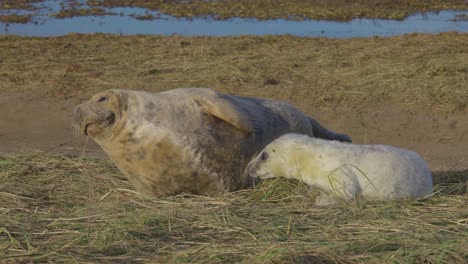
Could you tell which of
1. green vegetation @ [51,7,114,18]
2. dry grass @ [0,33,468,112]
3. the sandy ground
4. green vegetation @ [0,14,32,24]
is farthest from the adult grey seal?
green vegetation @ [51,7,114,18]

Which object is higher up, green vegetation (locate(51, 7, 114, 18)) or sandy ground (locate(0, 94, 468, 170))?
sandy ground (locate(0, 94, 468, 170))

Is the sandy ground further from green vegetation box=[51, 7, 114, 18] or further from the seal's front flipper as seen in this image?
green vegetation box=[51, 7, 114, 18]

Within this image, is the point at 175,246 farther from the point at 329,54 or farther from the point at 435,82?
the point at 329,54

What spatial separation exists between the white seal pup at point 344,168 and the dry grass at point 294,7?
14.7m

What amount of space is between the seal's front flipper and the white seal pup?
0.75 ft

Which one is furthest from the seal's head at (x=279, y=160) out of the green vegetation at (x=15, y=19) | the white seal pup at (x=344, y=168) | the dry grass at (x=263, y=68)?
the green vegetation at (x=15, y=19)

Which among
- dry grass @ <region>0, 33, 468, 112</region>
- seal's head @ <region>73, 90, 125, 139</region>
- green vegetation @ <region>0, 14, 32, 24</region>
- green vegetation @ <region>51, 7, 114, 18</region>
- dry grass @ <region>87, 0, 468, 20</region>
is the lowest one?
green vegetation @ <region>51, 7, 114, 18</region>

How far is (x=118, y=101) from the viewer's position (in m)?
5.93

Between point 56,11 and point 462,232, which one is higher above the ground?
point 462,232

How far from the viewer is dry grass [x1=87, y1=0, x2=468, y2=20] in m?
20.8

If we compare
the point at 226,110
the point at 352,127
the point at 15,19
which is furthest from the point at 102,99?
the point at 15,19

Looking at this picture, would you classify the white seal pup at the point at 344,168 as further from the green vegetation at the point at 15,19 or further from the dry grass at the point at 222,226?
the green vegetation at the point at 15,19

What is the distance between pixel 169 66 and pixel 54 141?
2.92 metres

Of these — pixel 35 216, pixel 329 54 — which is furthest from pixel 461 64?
pixel 35 216
